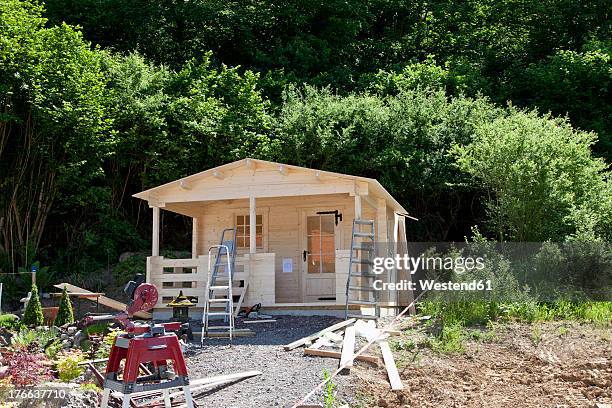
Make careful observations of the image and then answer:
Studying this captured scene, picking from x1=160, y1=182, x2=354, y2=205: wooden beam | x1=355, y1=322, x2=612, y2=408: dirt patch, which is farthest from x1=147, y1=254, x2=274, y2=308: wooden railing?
x1=355, y1=322, x2=612, y2=408: dirt patch

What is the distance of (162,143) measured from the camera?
57.3ft

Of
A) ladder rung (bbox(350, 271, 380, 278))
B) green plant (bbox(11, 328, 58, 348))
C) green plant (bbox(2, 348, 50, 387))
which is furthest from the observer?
ladder rung (bbox(350, 271, 380, 278))

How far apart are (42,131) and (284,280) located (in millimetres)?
6947

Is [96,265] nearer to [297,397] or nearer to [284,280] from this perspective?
[284,280]

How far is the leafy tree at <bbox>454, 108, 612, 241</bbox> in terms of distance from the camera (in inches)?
537

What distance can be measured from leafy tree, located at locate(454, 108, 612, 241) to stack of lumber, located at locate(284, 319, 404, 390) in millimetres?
4951

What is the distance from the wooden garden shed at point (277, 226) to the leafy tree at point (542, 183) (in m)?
2.35

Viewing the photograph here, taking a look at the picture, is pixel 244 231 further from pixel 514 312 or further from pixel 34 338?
pixel 34 338

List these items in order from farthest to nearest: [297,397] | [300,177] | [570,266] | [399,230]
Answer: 1. [399,230]
2. [300,177]
3. [570,266]
4. [297,397]

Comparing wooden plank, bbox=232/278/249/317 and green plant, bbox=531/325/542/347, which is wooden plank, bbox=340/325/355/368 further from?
wooden plank, bbox=232/278/249/317

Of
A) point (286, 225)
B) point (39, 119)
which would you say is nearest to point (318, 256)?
point (286, 225)

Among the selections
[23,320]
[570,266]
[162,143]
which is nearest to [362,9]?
[162,143]

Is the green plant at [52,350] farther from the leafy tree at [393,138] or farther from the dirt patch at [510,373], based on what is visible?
the leafy tree at [393,138]

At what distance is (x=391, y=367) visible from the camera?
774cm
